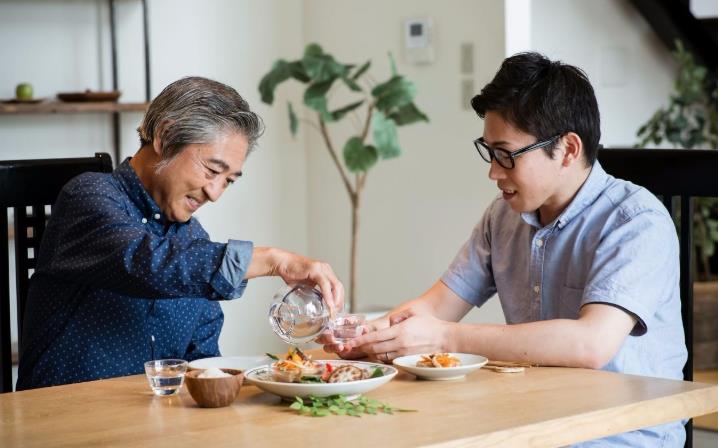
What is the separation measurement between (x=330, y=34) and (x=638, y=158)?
2803 mm

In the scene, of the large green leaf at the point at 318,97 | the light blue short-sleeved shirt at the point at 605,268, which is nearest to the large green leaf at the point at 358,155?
the large green leaf at the point at 318,97

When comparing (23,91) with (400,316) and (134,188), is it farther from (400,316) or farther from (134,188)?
(400,316)

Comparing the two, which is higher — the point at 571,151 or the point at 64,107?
the point at 64,107

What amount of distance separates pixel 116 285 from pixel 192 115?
0.36m

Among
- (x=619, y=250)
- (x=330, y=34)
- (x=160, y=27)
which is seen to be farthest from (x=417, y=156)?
(x=619, y=250)

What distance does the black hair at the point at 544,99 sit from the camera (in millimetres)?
2127

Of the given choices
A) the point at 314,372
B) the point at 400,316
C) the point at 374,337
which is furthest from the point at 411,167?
the point at 314,372

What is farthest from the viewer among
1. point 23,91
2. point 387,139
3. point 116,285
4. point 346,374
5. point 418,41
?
point 418,41

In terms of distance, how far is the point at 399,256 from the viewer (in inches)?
186

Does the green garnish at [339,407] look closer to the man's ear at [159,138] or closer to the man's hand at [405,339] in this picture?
the man's hand at [405,339]

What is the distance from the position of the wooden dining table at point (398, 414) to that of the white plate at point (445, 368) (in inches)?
0.6

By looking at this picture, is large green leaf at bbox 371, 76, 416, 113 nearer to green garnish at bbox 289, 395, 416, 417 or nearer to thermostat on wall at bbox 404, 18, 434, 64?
thermostat on wall at bbox 404, 18, 434, 64

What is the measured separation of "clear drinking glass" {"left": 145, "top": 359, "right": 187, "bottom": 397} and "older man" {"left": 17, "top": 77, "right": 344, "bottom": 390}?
15 cm

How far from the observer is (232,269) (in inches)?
73.7
